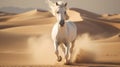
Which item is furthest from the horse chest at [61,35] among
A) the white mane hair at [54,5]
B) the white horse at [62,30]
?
the white mane hair at [54,5]

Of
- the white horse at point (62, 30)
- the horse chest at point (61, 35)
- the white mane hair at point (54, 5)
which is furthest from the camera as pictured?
Answer: the horse chest at point (61, 35)

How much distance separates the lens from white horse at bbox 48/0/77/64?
10766 millimetres

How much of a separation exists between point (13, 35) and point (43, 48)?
5.26m

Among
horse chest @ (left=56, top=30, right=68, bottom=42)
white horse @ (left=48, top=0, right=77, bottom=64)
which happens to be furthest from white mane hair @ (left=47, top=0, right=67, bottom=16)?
horse chest @ (left=56, top=30, right=68, bottom=42)

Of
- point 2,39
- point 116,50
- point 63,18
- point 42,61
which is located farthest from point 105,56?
point 2,39

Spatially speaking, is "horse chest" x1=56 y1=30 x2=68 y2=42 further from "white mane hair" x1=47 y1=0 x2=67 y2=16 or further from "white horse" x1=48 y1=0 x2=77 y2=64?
"white mane hair" x1=47 y1=0 x2=67 y2=16

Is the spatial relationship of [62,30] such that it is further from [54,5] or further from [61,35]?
[54,5]

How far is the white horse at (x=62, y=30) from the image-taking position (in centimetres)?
1077

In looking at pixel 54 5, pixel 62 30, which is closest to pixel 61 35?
pixel 62 30

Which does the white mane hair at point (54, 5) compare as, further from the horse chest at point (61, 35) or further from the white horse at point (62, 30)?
the horse chest at point (61, 35)

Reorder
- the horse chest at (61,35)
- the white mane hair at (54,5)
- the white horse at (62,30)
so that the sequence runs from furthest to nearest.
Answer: the horse chest at (61,35), the white mane hair at (54,5), the white horse at (62,30)

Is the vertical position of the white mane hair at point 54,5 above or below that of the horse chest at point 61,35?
above

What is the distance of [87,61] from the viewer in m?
13.7

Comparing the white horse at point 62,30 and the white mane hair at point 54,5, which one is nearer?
the white horse at point 62,30
